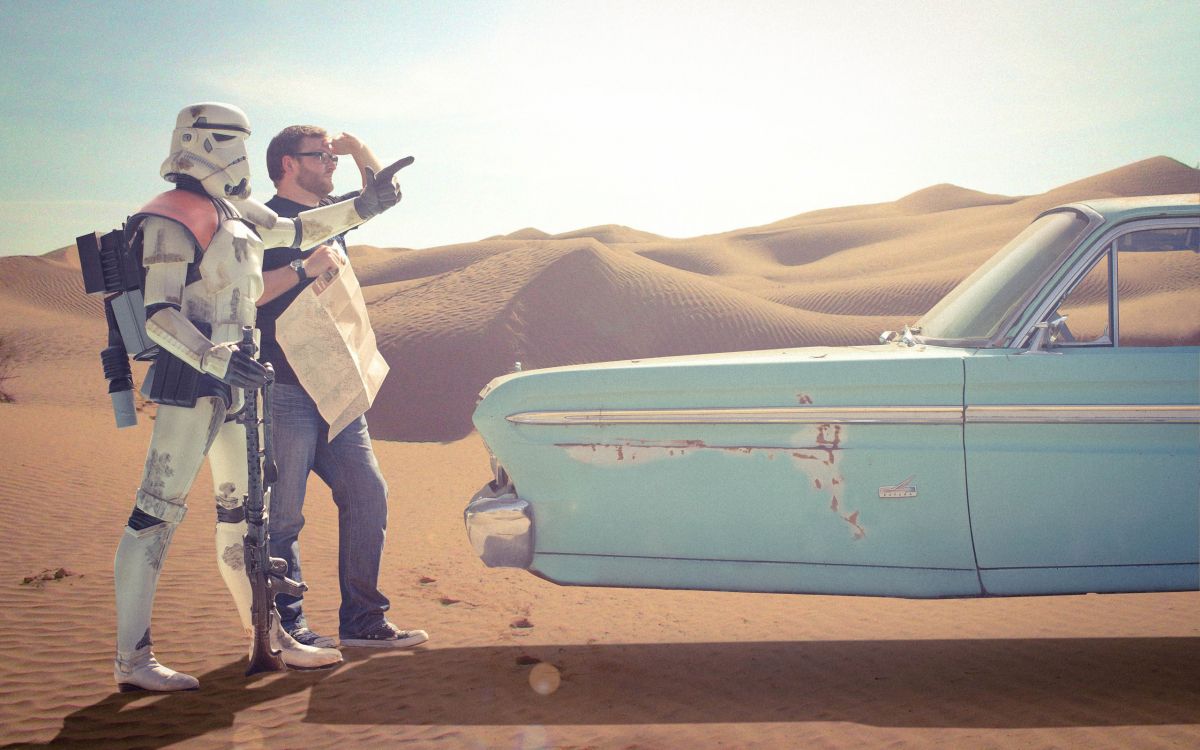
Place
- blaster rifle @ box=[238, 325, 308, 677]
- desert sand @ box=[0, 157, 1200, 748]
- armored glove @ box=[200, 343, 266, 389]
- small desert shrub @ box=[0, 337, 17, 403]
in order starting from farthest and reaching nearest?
small desert shrub @ box=[0, 337, 17, 403], blaster rifle @ box=[238, 325, 308, 677], armored glove @ box=[200, 343, 266, 389], desert sand @ box=[0, 157, 1200, 748]

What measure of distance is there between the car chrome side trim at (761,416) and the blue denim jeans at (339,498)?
1.09 meters

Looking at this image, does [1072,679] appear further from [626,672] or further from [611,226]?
[611,226]

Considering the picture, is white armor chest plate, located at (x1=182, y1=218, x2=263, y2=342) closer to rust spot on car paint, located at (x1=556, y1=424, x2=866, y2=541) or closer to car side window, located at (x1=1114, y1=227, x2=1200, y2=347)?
rust spot on car paint, located at (x1=556, y1=424, x2=866, y2=541)

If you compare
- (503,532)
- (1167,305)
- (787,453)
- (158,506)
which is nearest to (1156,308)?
(1167,305)

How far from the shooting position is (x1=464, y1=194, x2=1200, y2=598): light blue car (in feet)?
10.2

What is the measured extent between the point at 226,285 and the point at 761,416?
2247 mm

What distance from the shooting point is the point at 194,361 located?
3.37 meters

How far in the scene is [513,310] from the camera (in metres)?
21.3

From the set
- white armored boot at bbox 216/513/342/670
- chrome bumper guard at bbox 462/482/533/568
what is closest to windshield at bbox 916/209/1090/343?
chrome bumper guard at bbox 462/482/533/568

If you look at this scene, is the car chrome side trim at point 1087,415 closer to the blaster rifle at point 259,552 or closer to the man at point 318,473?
the man at point 318,473

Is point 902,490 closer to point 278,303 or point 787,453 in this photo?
point 787,453

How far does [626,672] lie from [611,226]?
3444 inches

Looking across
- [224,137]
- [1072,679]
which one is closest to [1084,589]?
[1072,679]

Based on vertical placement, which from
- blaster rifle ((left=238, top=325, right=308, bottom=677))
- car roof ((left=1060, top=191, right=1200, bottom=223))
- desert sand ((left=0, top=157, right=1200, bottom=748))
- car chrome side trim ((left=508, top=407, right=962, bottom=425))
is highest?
car roof ((left=1060, top=191, right=1200, bottom=223))
